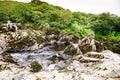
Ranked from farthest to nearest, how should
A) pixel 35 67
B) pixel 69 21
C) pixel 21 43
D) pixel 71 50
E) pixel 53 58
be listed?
pixel 69 21 → pixel 21 43 → pixel 71 50 → pixel 53 58 → pixel 35 67

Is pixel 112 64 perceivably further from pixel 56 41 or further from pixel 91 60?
pixel 56 41

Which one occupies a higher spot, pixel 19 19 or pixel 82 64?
pixel 19 19

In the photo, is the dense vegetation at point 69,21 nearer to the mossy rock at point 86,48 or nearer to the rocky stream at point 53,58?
the rocky stream at point 53,58

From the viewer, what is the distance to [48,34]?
2294 centimetres

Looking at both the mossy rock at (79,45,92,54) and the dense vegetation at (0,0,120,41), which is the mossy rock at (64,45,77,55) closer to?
the mossy rock at (79,45,92,54)

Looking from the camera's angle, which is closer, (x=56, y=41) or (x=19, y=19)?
(x=56, y=41)

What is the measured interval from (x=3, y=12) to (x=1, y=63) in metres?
18.0

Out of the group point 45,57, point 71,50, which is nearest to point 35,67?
point 45,57

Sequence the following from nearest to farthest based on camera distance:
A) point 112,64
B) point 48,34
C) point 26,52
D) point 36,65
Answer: point 112,64
point 36,65
point 26,52
point 48,34

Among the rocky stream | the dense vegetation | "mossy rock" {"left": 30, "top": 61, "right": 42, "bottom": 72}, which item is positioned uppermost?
the dense vegetation

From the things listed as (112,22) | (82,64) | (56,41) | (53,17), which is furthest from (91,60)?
(53,17)

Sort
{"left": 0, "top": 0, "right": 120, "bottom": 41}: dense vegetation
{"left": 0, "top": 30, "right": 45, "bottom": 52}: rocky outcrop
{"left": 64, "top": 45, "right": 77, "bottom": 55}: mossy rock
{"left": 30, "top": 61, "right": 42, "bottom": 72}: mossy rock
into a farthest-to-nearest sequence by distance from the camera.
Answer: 1. {"left": 0, "top": 0, "right": 120, "bottom": 41}: dense vegetation
2. {"left": 0, "top": 30, "right": 45, "bottom": 52}: rocky outcrop
3. {"left": 64, "top": 45, "right": 77, "bottom": 55}: mossy rock
4. {"left": 30, "top": 61, "right": 42, "bottom": 72}: mossy rock

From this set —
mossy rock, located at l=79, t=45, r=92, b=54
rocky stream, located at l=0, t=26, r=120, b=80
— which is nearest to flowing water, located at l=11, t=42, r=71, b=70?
rocky stream, located at l=0, t=26, r=120, b=80

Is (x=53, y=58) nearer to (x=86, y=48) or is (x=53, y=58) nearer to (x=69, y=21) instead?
(x=86, y=48)
